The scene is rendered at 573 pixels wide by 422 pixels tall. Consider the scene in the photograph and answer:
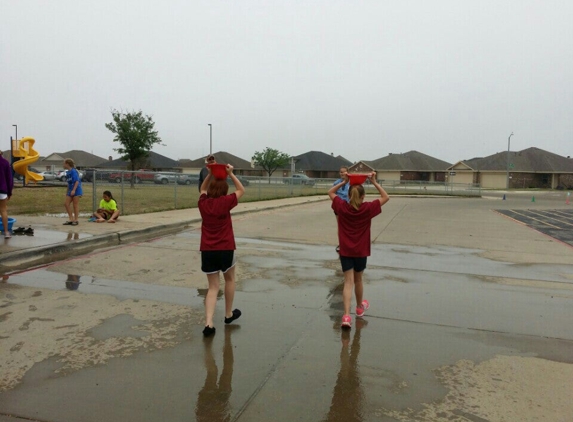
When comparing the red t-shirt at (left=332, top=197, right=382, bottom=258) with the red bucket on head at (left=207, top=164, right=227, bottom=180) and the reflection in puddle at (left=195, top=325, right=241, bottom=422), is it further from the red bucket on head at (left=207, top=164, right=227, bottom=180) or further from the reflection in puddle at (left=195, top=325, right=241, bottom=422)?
the reflection in puddle at (left=195, top=325, right=241, bottom=422)

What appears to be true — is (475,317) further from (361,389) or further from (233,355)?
(233,355)

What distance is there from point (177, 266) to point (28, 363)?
389 centimetres

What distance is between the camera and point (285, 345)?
14.3 ft

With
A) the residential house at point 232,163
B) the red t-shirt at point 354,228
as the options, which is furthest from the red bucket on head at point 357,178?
the residential house at point 232,163

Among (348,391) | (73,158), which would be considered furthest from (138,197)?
(73,158)

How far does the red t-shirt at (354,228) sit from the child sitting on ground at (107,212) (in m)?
8.67

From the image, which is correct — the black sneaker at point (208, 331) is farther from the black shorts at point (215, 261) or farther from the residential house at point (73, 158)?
the residential house at point (73, 158)

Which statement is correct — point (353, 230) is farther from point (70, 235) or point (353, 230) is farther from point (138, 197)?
point (138, 197)

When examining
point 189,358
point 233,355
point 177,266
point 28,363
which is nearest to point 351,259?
point 233,355

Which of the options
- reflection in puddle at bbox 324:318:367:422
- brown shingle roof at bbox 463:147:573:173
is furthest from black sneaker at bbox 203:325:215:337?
brown shingle roof at bbox 463:147:573:173

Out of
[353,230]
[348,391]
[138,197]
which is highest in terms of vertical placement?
[353,230]

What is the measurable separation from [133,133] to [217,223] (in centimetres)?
3589

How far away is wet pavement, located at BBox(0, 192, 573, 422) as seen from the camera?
3.28m

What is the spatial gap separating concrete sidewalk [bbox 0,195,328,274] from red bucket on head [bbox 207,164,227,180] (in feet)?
14.1
